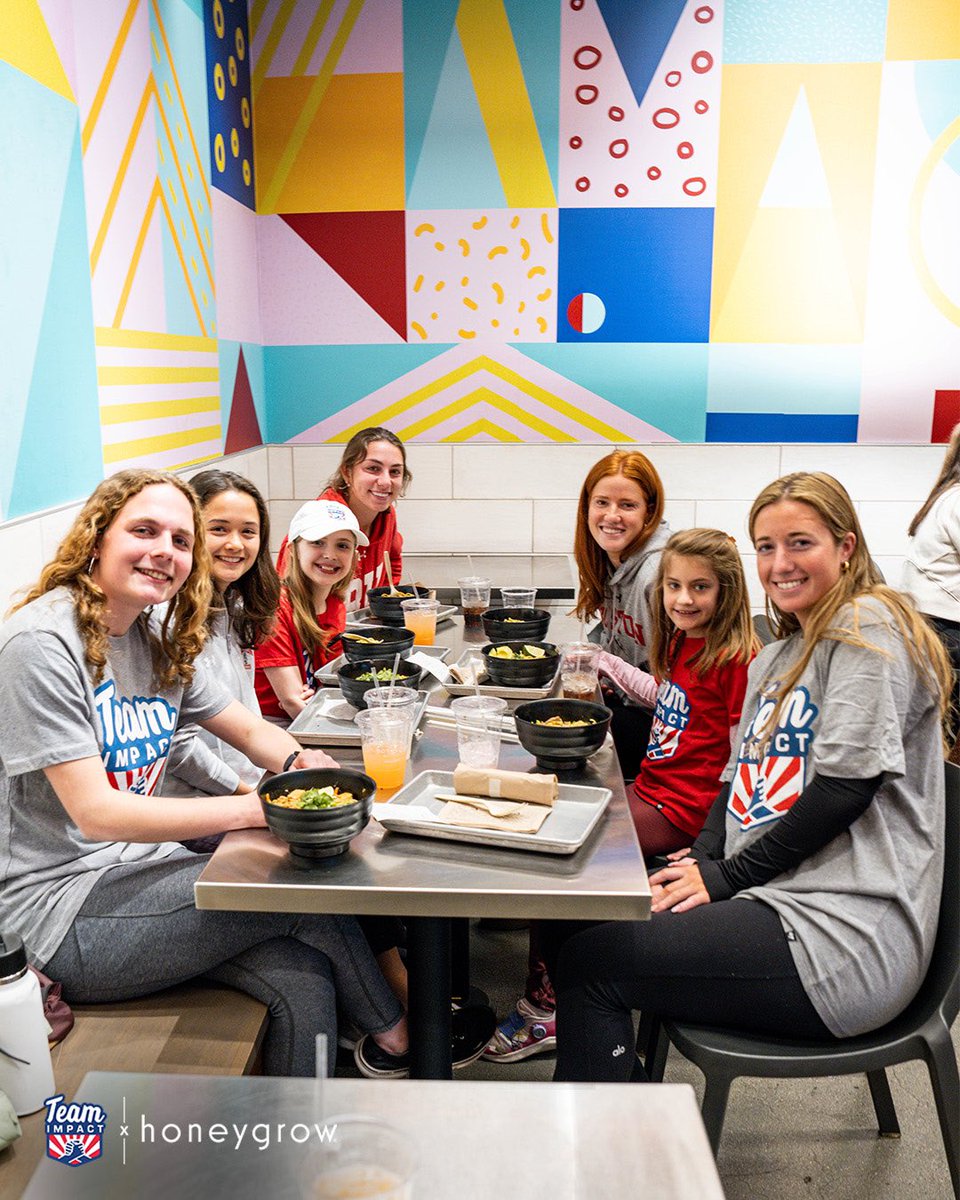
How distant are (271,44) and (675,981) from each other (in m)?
4.41

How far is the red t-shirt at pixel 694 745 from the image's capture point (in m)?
2.40

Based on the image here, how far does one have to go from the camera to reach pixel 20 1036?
142 cm

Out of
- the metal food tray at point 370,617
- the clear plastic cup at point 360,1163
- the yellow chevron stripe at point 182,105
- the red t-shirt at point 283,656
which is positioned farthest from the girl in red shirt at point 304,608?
the yellow chevron stripe at point 182,105

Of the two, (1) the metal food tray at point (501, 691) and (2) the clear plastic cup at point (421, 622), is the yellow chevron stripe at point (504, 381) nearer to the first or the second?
(2) the clear plastic cup at point (421, 622)

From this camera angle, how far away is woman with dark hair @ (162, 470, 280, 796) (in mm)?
2426

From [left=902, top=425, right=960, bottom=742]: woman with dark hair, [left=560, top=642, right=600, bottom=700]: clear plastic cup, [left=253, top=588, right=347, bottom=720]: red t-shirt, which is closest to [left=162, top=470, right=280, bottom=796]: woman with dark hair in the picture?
[left=253, top=588, right=347, bottom=720]: red t-shirt

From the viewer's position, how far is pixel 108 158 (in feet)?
10.1

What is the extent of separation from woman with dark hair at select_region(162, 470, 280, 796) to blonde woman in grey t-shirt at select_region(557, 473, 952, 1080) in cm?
93

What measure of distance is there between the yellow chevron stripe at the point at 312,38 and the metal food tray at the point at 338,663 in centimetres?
312

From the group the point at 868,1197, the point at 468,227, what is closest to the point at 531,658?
the point at 868,1197

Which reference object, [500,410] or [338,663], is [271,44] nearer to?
[500,410]

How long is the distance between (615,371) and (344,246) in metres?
1.36

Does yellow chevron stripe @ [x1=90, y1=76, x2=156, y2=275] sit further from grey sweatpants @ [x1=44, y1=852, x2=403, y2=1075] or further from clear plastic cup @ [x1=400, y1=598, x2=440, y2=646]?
grey sweatpants @ [x1=44, y1=852, x2=403, y2=1075]

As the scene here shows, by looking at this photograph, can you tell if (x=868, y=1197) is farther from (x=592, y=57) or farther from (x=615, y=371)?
(x=592, y=57)
